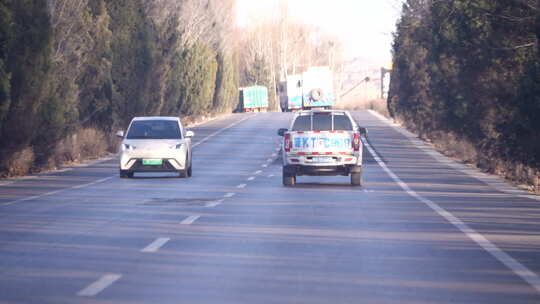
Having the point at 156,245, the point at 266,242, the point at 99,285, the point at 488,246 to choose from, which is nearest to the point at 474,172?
the point at 488,246

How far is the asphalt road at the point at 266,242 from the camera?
1016cm

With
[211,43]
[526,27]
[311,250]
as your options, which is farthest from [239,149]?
[211,43]

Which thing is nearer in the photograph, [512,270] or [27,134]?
[512,270]

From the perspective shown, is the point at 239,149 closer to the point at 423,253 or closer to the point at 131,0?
the point at 131,0

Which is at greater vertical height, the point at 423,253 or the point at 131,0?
the point at 131,0

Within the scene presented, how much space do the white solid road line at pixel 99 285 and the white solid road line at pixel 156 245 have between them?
2.27 meters

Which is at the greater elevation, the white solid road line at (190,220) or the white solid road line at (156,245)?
the white solid road line at (156,245)

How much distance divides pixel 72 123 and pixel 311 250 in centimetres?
2474

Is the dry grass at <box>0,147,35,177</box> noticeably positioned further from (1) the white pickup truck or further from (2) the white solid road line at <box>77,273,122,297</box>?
(2) the white solid road line at <box>77,273,122,297</box>

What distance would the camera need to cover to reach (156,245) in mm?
13875

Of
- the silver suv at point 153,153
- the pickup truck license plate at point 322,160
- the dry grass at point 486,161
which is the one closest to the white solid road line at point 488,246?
the pickup truck license plate at point 322,160

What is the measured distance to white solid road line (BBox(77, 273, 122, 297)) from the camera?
9.88 metres

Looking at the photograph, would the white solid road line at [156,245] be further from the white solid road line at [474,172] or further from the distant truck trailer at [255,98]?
the distant truck trailer at [255,98]

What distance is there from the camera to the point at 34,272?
11328 millimetres
